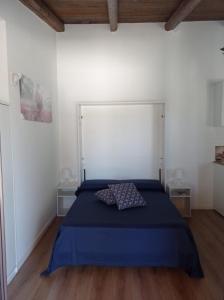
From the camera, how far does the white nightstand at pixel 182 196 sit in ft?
12.7

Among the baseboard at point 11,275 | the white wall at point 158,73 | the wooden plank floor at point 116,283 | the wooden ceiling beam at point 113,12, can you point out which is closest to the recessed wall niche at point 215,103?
the white wall at point 158,73

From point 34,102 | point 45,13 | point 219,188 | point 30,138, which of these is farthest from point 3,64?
point 219,188

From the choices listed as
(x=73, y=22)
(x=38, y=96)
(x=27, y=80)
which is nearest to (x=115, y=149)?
(x=38, y=96)

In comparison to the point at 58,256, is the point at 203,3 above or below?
above

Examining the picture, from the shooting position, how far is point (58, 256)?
2404mm

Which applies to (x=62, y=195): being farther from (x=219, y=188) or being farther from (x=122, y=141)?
(x=219, y=188)

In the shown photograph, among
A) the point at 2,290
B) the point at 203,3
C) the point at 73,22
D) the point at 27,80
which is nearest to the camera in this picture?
the point at 2,290

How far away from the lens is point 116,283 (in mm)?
2260

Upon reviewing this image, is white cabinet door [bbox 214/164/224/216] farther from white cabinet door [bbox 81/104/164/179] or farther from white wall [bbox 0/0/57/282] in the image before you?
white wall [bbox 0/0/57/282]

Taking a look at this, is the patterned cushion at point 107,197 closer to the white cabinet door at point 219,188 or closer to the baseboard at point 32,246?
the baseboard at point 32,246

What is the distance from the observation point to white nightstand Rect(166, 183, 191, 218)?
388 centimetres

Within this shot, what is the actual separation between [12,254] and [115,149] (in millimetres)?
2282

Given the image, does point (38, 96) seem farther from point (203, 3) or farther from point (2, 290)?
point (203, 3)

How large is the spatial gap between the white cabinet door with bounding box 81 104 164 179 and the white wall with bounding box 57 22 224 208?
0.18 metres
